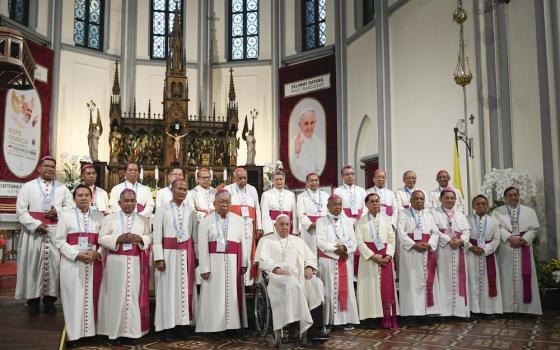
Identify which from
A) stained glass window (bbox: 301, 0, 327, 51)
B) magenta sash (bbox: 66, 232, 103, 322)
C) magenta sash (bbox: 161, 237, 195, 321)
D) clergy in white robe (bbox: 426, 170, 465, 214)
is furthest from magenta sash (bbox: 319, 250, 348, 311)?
stained glass window (bbox: 301, 0, 327, 51)

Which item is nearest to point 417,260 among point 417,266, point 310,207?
point 417,266

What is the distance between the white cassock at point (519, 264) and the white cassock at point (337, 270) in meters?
2.44

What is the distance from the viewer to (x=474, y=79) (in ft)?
32.5

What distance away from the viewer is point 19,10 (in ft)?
47.4

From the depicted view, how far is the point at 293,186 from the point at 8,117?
755 centimetres

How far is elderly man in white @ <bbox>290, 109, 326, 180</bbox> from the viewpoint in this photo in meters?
15.5

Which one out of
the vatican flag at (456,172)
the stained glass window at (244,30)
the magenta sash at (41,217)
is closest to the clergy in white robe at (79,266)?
the magenta sash at (41,217)

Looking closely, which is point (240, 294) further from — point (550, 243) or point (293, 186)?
point (293, 186)

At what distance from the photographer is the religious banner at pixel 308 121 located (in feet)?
50.2

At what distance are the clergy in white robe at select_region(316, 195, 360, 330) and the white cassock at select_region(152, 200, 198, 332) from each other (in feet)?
5.17

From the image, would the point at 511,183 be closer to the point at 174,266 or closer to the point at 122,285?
the point at 174,266

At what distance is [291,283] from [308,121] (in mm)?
10456

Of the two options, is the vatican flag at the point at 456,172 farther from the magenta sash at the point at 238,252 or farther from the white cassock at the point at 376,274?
the magenta sash at the point at 238,252

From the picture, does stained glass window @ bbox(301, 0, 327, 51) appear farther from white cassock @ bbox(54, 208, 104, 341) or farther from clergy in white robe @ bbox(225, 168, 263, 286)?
white cassock @ bbox(54, 208, 104, 341)
